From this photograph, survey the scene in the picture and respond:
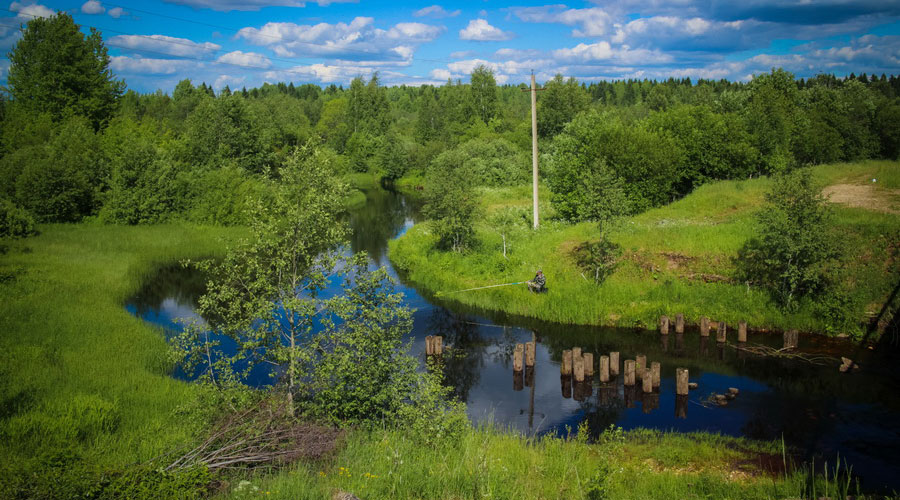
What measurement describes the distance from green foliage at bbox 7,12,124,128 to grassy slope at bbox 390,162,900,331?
154ft

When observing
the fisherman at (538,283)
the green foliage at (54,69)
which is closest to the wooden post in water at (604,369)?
the fisherman at (538,283)

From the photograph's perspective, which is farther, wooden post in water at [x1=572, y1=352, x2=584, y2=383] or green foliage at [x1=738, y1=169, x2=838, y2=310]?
green foliage at [x1=738, y1=169, x2=838, y2=310]

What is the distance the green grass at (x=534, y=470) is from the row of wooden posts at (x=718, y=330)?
8.54 metres

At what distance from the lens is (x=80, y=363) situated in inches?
782

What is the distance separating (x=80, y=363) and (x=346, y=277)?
11.4 metres

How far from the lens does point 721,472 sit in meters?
14.2

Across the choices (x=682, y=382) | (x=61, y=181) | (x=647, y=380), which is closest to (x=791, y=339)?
(x=682, y=382)

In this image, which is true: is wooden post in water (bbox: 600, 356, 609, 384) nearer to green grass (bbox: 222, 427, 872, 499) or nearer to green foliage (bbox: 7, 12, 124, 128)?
green grass (bbox: 222, 427, 872, 499)

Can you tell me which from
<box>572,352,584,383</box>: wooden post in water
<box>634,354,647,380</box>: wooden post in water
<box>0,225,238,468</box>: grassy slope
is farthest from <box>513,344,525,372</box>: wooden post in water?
<box>0,225,238,468</box>: grassy slope

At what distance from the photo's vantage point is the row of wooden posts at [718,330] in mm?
23016

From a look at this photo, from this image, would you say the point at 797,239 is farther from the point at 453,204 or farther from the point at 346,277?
the point at 346,277

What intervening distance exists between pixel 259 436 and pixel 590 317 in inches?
726

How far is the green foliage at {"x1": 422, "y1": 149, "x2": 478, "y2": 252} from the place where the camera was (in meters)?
34.1

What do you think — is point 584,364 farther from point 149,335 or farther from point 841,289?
point 149,335
